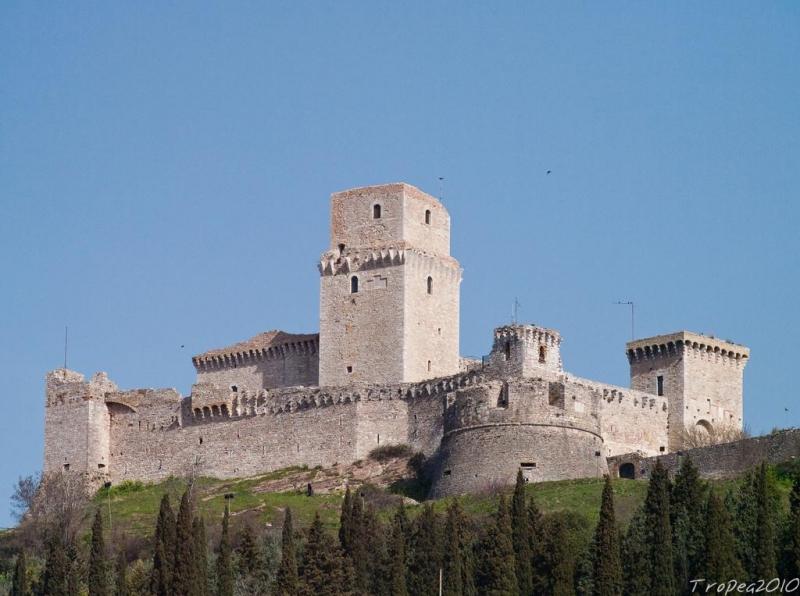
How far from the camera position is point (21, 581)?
81688mm

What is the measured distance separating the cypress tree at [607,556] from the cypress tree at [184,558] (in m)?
12.1

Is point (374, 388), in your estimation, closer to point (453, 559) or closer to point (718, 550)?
point (453, 559)

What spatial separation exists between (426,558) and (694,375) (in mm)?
25672

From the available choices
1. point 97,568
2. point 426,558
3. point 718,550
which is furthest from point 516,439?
point 97,568

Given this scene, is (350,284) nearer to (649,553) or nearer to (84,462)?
(84,462)

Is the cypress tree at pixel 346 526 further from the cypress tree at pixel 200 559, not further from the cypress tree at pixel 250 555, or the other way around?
the cypress tree at pixel 200 559

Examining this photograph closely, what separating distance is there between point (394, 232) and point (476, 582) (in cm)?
2585

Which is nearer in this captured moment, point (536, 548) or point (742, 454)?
point (536, 548)

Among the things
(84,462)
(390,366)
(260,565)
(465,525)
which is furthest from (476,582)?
(84,462)

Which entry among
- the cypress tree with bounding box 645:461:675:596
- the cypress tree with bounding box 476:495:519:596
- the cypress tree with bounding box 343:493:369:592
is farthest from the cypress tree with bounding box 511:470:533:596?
the cypress tree with bounding box 343:493:369:592

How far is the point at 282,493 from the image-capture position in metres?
94.9

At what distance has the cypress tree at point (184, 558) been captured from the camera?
254 ft

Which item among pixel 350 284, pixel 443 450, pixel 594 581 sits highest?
pixel 350 284

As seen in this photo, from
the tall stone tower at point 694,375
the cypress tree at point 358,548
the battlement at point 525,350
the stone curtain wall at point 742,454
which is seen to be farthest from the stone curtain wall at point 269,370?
the cypress tree at point 358,548
